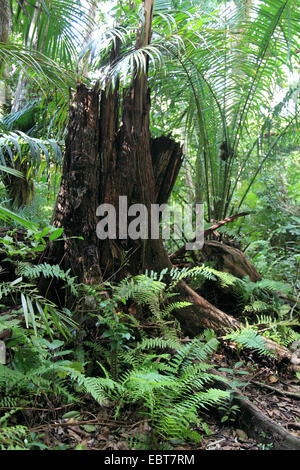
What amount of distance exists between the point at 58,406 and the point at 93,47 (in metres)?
2.34

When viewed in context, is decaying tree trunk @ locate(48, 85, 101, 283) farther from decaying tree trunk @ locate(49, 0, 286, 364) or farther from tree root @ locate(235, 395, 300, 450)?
tree root @ locate(235, 395, 300, 450)

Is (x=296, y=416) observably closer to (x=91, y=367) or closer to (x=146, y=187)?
(x=91, y=367)

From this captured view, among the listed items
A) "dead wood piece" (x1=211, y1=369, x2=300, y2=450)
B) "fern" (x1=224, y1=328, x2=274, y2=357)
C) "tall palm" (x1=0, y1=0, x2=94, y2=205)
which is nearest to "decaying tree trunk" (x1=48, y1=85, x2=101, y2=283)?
"tall palm" (x1=0, y1=0, x2=94, y2=205)

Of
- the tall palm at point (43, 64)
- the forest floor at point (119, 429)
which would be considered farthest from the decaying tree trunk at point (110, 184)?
the forest floor at point (119, 429)

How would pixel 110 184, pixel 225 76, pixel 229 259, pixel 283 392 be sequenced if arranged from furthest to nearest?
pixel 225 76 → pixel 229 259 → pixel 110 184 → pixel 283 392

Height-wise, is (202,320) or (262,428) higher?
(202,320)

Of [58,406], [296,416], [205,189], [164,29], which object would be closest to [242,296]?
[296,416]

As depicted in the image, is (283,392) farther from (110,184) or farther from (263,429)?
(110,184)

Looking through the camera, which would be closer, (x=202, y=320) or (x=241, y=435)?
(x=241, y=435)

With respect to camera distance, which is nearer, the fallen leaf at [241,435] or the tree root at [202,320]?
the fallen leaf at [241,435]

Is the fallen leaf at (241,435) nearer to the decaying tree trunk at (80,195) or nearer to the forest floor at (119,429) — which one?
the forest floor at (119,429)

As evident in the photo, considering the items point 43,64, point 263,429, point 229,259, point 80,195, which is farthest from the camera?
point 229,259

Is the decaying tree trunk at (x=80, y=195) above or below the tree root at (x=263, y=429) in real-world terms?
above

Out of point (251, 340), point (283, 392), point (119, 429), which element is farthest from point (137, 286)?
point (283, 392)
